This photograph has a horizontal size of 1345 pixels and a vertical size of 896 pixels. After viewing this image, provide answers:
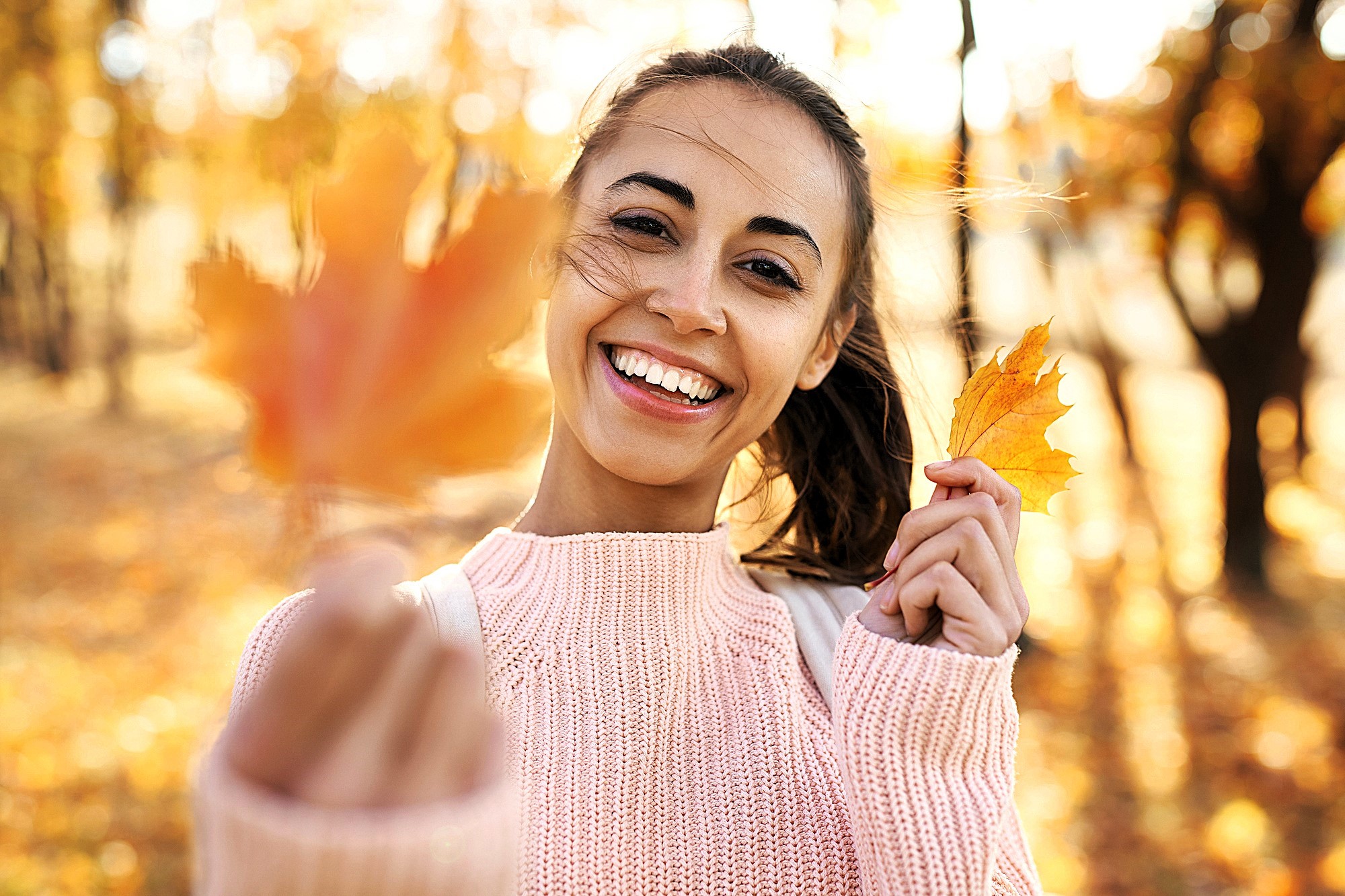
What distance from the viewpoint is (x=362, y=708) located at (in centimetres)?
63

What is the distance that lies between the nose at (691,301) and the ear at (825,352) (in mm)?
316

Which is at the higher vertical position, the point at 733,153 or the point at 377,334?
the point at 733,153

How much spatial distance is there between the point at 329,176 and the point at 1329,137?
6673 millimetres

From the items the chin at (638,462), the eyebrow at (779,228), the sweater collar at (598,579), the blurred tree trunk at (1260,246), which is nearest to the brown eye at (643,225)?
the eyebrow at (779,228)

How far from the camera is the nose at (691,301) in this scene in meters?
1.36

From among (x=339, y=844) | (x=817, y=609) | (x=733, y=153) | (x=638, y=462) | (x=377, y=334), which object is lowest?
(x=817, y=609)

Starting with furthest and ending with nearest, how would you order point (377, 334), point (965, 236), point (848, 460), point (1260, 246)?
point (1260, 246) < point (965, 236) < point (848, 460) < point (377, 334)

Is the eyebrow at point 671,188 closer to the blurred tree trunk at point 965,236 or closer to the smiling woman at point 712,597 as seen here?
the smiling woman at point 712,597

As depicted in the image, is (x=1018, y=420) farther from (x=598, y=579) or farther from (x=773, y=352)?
(x=598, y=579)

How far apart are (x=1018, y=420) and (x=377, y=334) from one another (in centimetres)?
100

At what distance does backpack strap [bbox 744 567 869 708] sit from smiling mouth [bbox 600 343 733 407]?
0.43m

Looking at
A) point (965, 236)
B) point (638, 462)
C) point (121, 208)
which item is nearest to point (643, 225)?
point (638, 462)

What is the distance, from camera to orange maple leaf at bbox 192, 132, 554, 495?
0.46 m

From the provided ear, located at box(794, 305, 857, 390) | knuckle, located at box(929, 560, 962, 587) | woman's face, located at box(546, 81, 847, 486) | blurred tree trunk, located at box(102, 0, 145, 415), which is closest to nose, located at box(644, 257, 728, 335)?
woman's face, located at box(546, 81, 847, 486)
